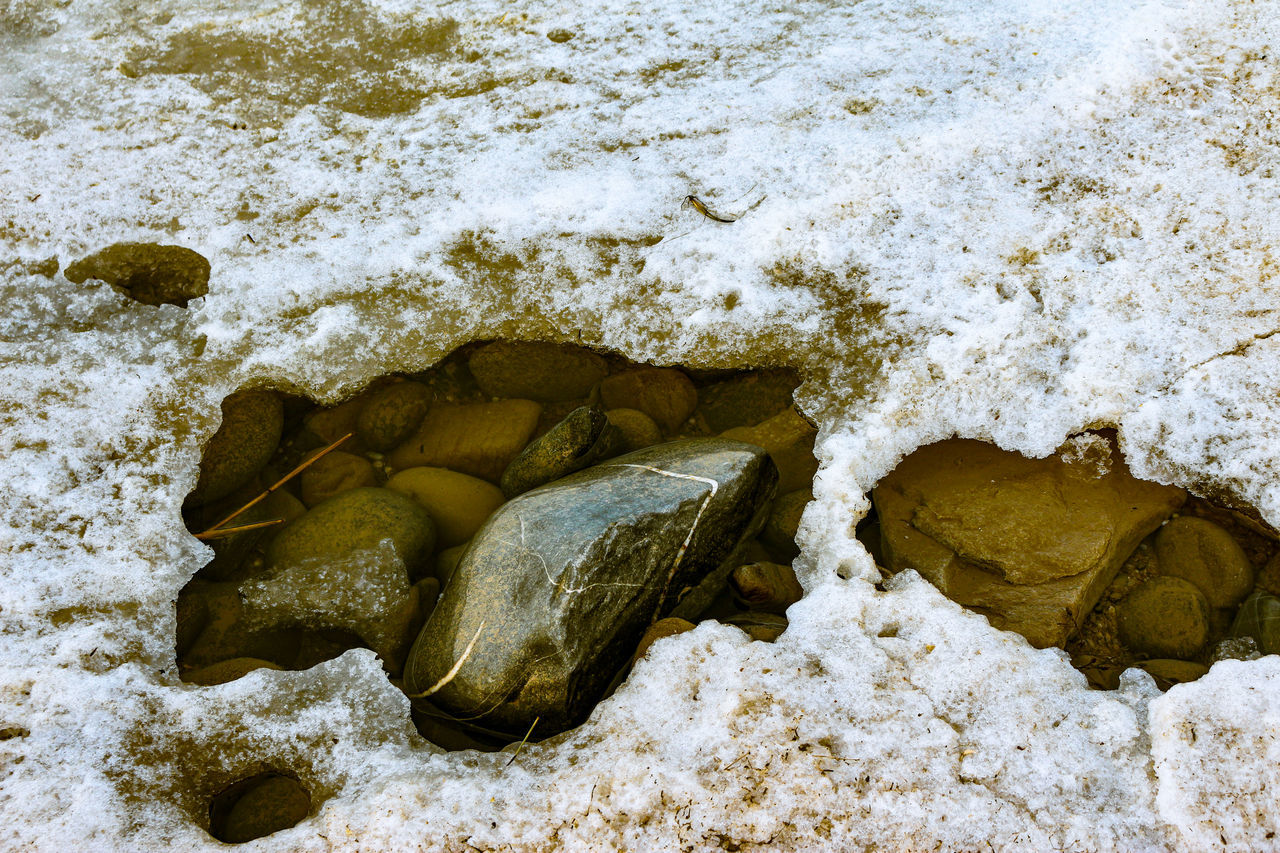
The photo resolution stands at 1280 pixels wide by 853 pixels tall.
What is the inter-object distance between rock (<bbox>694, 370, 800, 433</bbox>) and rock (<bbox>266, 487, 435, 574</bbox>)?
0.99m

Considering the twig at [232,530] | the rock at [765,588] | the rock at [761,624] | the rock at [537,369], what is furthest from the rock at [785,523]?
the twig at [232,530]

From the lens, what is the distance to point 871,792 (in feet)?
5.82

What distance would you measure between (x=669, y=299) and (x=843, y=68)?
1233mm

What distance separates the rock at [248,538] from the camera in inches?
97.4

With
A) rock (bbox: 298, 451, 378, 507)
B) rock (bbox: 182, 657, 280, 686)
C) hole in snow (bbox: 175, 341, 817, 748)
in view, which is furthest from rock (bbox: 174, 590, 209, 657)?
rock (bbox: 298, 451, 378, 507)

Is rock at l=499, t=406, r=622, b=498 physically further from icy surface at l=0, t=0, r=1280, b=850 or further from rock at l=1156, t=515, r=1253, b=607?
rock at l=1156, t=515, r=1253, b=607

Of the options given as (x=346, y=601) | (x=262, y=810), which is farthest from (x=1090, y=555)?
(x=262, y=810)

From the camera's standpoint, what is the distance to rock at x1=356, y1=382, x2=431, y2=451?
2693 mm

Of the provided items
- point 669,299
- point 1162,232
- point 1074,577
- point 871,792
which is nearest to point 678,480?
point 669,299

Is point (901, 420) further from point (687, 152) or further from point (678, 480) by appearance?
point (687, 152)

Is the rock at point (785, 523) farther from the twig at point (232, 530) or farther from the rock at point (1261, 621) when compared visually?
the twig at point (232, 530)

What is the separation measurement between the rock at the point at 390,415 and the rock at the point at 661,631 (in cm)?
114

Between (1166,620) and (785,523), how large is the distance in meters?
1.07

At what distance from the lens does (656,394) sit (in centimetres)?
270
